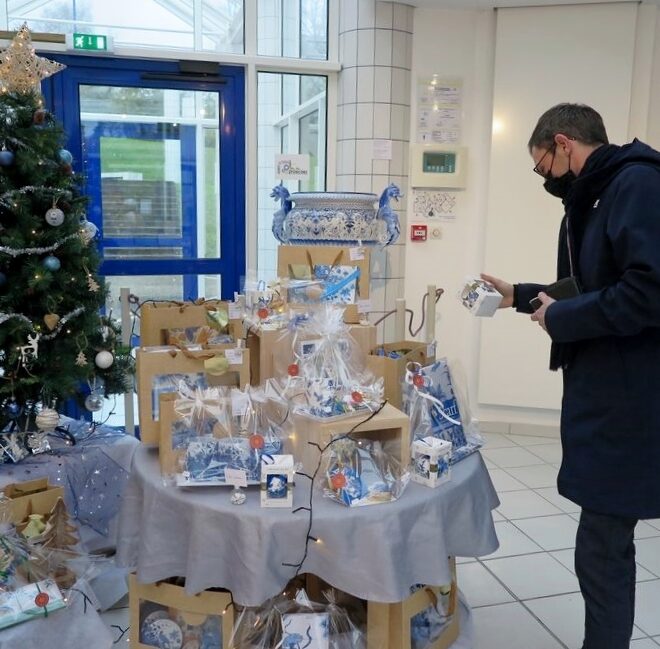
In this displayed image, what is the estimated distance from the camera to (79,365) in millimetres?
2373

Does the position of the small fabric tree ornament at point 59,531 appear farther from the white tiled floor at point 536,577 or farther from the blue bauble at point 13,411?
the white tiled floor at point 536,577

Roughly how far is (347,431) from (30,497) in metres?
1.10

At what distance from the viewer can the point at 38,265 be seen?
224 centimetres

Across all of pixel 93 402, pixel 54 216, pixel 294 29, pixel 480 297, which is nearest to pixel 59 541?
pixel 93 402

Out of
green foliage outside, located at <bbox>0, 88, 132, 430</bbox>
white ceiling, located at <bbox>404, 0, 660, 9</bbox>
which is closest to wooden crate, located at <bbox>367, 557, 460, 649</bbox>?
green foliage outside, located at <bbox>0, 88, 132, 430</bbox>

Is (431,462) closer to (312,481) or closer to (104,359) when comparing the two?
(312,481)

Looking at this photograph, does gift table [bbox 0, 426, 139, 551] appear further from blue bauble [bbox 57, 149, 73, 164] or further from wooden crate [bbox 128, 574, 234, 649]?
blue bauble [bbox 57, 149, 73, 164]

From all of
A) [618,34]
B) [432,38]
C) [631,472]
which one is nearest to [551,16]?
[618,34]

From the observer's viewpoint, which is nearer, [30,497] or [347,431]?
[347,431]

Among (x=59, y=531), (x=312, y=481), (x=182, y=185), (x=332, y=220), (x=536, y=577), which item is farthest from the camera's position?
(x=182, y=185)

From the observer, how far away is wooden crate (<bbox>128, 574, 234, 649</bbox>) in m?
1.65

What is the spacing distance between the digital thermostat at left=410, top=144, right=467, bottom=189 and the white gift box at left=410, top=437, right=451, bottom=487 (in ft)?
8.19

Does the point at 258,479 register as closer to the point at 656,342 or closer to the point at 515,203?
the point at 656,342

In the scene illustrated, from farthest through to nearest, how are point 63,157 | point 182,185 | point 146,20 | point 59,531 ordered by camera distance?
point 182,185, point 146,20, point 63,157, point 59,531
